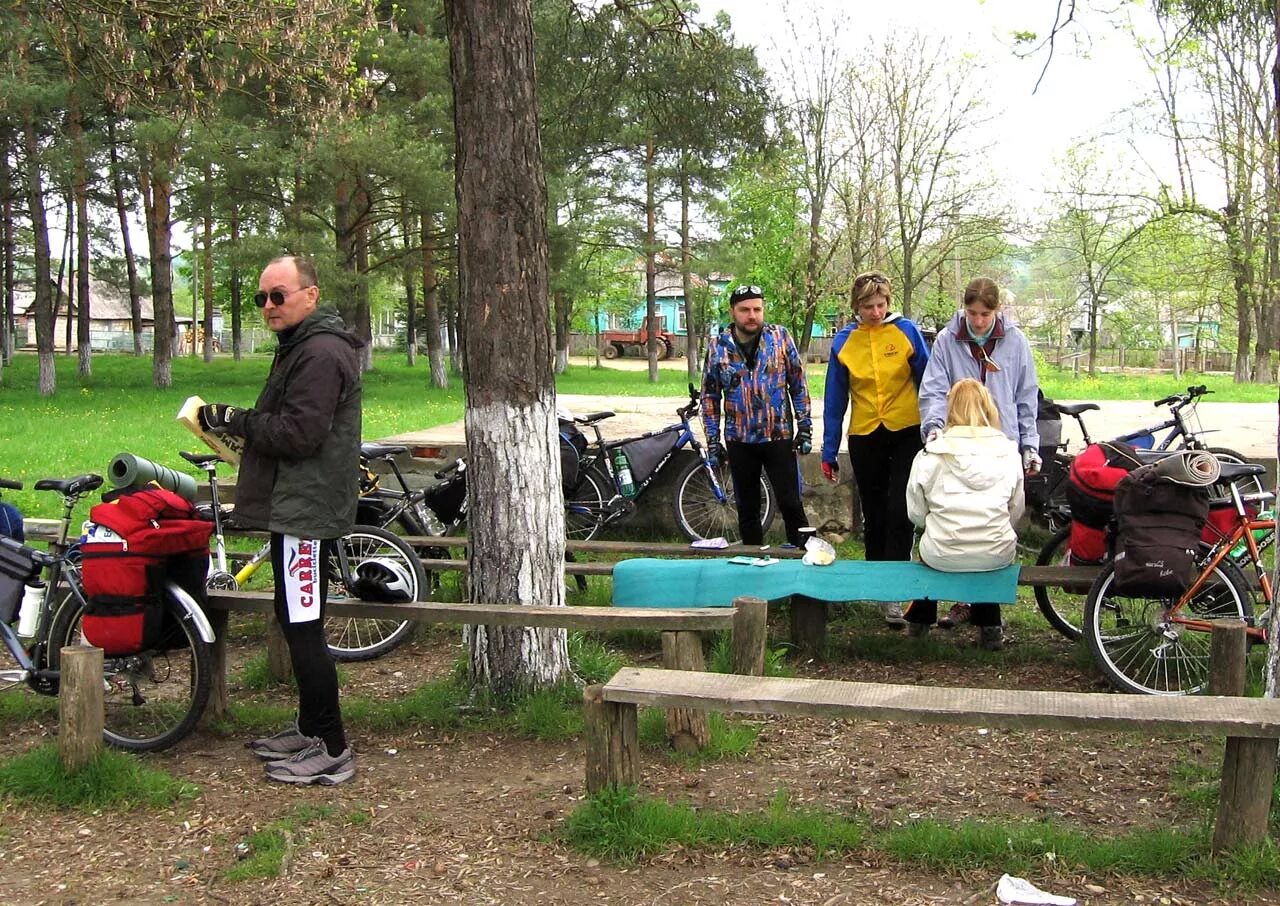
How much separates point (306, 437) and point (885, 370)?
294 cm

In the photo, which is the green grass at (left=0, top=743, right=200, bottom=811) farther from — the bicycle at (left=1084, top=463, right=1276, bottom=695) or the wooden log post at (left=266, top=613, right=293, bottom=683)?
the bicycle at (left=1084, top=463, right=1276, bottom=695)

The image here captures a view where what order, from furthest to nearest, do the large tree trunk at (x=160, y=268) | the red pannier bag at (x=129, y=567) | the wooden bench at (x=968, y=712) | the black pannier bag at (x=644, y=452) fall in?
the large tree trunk at (x=160, y=268), the black pannier bag at (x=644, y=452), the red pannier bag at (x=129, y=567), the wooden bench at (x=968, y=712)

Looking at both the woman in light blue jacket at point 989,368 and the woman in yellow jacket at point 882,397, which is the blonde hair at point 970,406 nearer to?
the woman in light blue jacket at point 989,368

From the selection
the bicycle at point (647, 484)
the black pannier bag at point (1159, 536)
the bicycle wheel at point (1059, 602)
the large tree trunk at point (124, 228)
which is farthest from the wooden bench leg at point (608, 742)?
the large tree trunk at point (124, 228)

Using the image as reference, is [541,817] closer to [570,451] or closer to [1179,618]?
[1179,618]

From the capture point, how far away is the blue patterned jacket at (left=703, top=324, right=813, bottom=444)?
19.1 feet

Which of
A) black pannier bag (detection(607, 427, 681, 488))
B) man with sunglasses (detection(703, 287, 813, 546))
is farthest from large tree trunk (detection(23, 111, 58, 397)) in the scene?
man with sunglasses (detection(703, 287, 813, 546))

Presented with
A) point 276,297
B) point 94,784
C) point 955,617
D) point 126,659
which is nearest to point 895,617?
point 955,617

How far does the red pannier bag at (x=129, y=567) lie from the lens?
13.3 feet

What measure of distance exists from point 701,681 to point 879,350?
250 centimetres

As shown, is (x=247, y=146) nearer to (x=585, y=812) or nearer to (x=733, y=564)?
(x=733, y=564)

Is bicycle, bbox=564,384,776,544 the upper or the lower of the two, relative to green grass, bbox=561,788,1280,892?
upper

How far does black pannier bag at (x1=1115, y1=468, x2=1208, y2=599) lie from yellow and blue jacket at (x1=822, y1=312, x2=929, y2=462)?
4.28 feet

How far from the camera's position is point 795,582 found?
5152 millimetres
